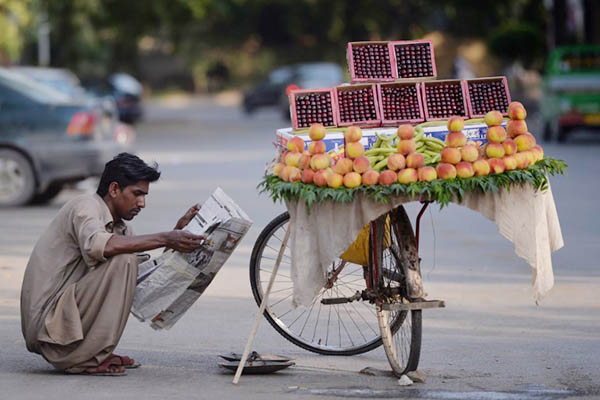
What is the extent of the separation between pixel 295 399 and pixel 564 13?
27021 millimetres

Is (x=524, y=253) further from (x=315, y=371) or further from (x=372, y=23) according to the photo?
(x=372, y=23)

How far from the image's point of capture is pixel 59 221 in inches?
232

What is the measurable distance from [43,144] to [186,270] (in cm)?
773

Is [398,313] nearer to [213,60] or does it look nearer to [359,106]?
[359,106]

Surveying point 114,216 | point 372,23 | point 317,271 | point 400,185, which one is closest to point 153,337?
point 114,216

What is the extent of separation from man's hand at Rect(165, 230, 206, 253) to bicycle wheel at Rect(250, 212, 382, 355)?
29.7 inches

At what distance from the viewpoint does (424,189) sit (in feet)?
17.8

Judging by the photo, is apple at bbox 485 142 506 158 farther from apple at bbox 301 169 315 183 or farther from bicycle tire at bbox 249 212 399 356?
bicycle tire at bbox 249 212 399 356

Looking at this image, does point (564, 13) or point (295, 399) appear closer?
point (295, 399)

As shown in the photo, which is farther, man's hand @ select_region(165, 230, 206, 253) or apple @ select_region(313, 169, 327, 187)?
man's hand @ select_region(165, 230, 206, 253)

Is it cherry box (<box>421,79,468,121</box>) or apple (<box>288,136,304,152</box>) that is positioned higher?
cherry box (<box>421,79,468,121</box>)

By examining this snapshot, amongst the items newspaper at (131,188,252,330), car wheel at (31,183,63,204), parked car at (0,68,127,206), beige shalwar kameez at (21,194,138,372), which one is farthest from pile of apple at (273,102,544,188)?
car wheel at (31,183,63,204)

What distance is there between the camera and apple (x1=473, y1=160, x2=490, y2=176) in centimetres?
552

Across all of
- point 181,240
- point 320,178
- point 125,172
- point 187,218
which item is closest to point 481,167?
point 320,178
